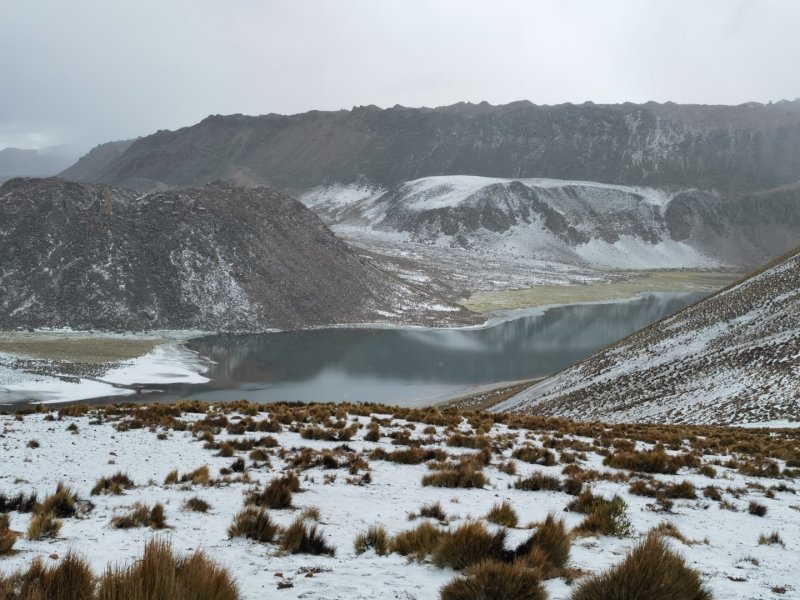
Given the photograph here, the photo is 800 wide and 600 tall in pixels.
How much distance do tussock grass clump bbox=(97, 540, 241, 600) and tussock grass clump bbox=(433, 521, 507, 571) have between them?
2.12 m

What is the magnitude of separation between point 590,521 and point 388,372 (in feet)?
160

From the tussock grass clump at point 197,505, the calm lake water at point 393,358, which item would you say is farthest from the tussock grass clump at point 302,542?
the calm lake water at point 393,358

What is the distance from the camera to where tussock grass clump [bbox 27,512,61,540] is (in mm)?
6093

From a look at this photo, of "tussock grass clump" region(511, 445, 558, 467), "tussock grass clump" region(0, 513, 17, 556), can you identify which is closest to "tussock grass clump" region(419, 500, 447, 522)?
"tussock grass clump" region(0, 513, 17, 556)

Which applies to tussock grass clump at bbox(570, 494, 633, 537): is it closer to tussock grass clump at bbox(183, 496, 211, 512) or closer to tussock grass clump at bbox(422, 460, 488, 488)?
tussock grass clump at bbox(422, 460, 488, 488)

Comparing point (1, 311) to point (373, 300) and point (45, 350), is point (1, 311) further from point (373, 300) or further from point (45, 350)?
point (373, 300)

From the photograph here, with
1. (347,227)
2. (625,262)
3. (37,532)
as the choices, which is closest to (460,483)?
(37,532)

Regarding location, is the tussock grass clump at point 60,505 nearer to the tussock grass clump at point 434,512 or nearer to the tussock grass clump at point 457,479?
the tussock grass clump at point 434,512

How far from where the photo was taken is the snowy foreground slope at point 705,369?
A: 24.9 m

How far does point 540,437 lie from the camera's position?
1541 centimetres

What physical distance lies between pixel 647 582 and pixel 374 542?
2.92 m

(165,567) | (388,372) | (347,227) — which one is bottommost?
(388,372)

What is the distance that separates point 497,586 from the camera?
4242 mm

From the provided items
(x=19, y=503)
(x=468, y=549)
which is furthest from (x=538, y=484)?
(x=19, y=503)
